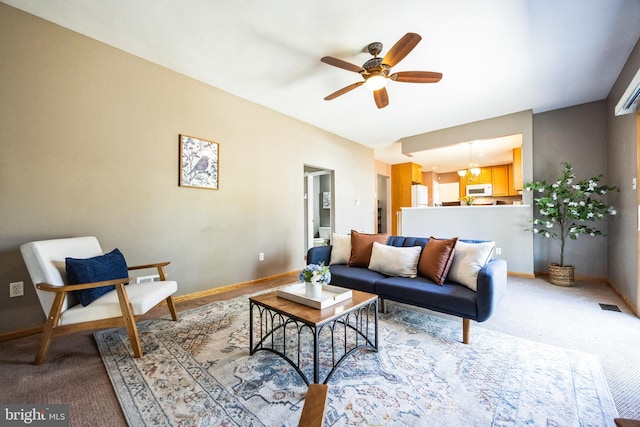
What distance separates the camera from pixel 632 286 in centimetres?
281

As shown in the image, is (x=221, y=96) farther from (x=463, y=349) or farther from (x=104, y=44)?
(x=463, y=349)

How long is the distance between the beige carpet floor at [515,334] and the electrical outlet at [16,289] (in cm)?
37

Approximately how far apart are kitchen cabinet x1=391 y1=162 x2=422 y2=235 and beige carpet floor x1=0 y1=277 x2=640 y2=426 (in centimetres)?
477

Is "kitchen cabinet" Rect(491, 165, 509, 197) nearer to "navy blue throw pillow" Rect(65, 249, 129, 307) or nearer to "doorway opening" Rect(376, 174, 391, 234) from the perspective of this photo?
"doorway opening" Rect(376, 174, 391, 234)

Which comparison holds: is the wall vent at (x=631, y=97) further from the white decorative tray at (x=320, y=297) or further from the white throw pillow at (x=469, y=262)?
the white decorative tray at (x=320, y=297)

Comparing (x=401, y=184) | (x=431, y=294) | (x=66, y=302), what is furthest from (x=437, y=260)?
(x=401, y=184)

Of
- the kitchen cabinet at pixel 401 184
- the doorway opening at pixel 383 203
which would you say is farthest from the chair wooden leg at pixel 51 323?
the doorway opening at pixel 383 203

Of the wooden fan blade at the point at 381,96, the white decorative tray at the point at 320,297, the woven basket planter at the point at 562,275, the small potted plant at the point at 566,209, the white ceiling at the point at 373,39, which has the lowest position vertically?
the woven basket planter at the point at 562,275

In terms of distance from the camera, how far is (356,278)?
2.63m

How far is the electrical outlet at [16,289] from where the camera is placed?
217 centimetres

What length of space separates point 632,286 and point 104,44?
609 cm

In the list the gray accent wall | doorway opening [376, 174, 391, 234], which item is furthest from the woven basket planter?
doorway opening [376, 174, 391, 234]

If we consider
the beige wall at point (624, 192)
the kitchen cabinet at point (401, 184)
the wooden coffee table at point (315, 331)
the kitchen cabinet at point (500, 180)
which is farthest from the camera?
the kitchen cabinet at point (401, 184)

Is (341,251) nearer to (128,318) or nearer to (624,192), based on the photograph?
(128,318)
